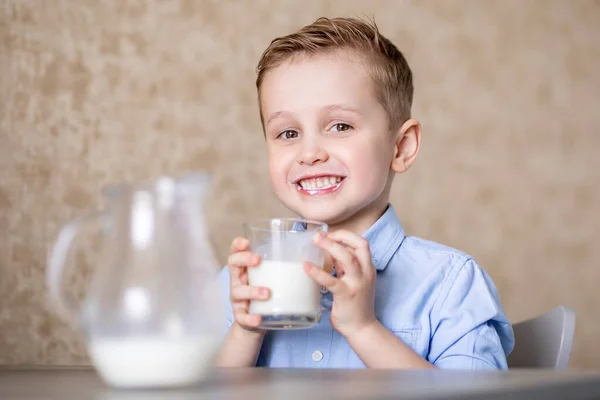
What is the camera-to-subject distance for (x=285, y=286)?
83 centimetres

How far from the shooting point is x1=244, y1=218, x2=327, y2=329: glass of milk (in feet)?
2.72

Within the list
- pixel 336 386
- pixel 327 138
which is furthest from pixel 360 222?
pixel 336 386

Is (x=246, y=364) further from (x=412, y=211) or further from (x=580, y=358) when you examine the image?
(x=580, y=358)

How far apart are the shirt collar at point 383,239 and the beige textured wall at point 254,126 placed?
154 cm

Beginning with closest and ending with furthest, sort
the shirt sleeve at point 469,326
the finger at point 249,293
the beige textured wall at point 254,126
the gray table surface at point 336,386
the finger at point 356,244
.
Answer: the gray table surface at point 336,386, the finger at point 249,293, the finger at point 356,244, the shirt sleeve at point 469,326, the beige textured wall at point 254,126

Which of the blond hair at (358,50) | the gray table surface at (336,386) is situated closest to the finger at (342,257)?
the gray table surface at (336,386)

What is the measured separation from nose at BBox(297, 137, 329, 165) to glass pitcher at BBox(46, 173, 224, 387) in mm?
748

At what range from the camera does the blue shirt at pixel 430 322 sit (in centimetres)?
113

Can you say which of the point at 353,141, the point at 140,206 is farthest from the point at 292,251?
the point at 353,141

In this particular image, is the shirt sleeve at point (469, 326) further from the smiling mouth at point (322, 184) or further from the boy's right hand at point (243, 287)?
the boy's right hand at point (243, 287)

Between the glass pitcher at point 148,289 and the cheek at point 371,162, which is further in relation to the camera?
the cheek at point 371,162

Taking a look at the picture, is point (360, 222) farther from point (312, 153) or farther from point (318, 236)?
point (318, 236)

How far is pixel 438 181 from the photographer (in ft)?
10.2

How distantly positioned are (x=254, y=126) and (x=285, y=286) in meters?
2.22
